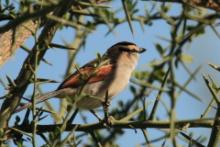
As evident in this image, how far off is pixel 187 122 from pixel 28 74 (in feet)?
2.84

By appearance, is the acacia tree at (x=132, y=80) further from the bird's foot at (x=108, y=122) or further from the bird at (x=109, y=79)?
the bird at (x=109, y=79)

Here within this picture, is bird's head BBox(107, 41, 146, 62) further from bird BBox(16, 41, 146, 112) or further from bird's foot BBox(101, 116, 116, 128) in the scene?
bird's foot BBox(101, 116, 116, 128)

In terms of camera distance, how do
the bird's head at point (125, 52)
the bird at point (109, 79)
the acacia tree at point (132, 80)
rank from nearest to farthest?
the acacia tree at point (132, 80) → the bird at point (109, 79) → the bird's head at point (125, 52)

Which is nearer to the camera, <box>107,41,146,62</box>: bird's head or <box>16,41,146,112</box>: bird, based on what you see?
<box>16,41,146,112</box>: bird

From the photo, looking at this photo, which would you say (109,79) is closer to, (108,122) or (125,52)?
(125,52)

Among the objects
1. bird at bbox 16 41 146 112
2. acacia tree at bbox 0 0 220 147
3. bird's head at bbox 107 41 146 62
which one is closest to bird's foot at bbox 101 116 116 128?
acacia tree at bbox 0 0 220 147

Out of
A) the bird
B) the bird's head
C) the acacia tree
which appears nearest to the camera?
the acacia tree

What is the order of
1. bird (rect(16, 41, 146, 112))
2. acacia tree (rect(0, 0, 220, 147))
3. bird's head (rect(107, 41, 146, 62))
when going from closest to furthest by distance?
acacia tree (rect(0, 0, 220, 147)), bird (rect(16, 41, 146, 112)), bird's head (rect(107, 41, 146, 62))

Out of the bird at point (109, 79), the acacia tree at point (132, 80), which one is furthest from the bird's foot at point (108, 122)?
the bird at point (109, 79)

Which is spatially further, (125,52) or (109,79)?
(125,52)

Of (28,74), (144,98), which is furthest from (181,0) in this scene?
(28,74)

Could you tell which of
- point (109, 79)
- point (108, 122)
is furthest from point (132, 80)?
point (109, 79)

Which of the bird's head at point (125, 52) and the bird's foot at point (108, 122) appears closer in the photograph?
the bird's foot at point (108, 122)

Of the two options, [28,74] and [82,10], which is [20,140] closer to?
[28,74]
